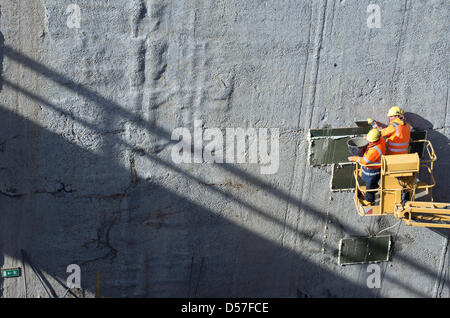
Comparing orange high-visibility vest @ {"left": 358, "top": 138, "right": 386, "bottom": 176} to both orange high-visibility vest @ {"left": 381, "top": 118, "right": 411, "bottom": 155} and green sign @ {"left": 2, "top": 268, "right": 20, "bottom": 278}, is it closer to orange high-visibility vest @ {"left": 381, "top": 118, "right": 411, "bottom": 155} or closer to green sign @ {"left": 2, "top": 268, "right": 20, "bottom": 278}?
orange high-visibility vest @ {"left": 381, "top": 118, "right": 411, "bottom": 155}

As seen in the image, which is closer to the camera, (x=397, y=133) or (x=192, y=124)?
(x=397, y=133)

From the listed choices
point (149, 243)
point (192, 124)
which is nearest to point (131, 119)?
point (192, 124)

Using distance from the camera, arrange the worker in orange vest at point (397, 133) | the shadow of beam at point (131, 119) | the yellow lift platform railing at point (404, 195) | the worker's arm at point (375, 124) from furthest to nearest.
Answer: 1. the worker's arm at point (375, 124)
2. the worker in orange vest at point (397, 133)
3. the yellow lift platform railing at point (404, 195)
4. the shadow of beam at point (131, 119)

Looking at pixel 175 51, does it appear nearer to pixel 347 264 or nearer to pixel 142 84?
pixel 142 84

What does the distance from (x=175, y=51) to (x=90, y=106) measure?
4.16 ft

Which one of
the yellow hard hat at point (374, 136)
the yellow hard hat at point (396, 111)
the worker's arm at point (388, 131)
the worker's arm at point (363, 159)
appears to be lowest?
the worker's arm at point (363, 159)

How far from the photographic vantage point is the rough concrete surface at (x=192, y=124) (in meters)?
5.58

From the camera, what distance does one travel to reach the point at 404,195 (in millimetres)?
5988

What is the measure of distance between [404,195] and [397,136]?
0.79 metres

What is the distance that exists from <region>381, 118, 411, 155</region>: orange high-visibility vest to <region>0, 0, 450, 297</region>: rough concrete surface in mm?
370

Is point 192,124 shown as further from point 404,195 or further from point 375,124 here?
point 404,195

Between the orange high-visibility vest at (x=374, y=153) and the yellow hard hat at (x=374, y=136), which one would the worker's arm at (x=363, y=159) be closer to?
the orange high-visibility vest at (x=374, y=153)

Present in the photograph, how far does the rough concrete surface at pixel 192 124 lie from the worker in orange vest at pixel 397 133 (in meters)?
0.28

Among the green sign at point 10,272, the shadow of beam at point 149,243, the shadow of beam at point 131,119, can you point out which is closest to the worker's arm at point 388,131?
the shadow of beam at point 131,119
